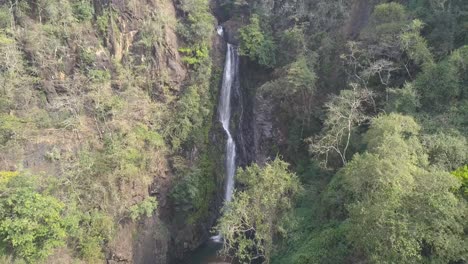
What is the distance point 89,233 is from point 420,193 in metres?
19.5

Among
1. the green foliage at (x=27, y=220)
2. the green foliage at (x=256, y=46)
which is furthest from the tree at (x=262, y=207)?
the green foliage at (x=256, y=46)

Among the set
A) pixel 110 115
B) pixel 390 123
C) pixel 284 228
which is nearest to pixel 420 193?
pixel 390 123

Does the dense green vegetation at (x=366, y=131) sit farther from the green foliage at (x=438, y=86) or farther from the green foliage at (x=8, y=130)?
the green foliage at (x=8, y=130)

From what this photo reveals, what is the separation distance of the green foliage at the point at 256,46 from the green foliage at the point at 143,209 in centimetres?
1544

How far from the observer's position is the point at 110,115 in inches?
1139

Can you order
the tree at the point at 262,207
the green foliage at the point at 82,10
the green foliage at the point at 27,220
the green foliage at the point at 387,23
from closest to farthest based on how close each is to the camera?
the green foliage at the point at 27,220 < the tree at the point at 262,207 < the green foliage at the point at 387,23 < the green foliage at the point at 82,10

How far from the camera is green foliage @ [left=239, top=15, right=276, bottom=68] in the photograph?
33750 mm

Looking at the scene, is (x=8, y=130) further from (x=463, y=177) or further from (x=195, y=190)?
(x=463, y=177)

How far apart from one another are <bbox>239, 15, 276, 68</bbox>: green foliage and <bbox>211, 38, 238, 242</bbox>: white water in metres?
2.45

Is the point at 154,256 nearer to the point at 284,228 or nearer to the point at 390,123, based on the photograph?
the point at 284,228

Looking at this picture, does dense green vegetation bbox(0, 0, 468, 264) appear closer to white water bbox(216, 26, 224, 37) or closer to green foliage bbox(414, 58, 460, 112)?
green foliage bbox(414, 58, 460, 112)

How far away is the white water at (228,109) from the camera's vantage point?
33.3 metres

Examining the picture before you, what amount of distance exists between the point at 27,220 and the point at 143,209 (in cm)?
775

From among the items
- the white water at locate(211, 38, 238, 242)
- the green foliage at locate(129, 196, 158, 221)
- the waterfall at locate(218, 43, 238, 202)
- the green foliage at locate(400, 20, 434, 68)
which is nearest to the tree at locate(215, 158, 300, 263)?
the green foliage at locate(129, 196, 158, 221)
